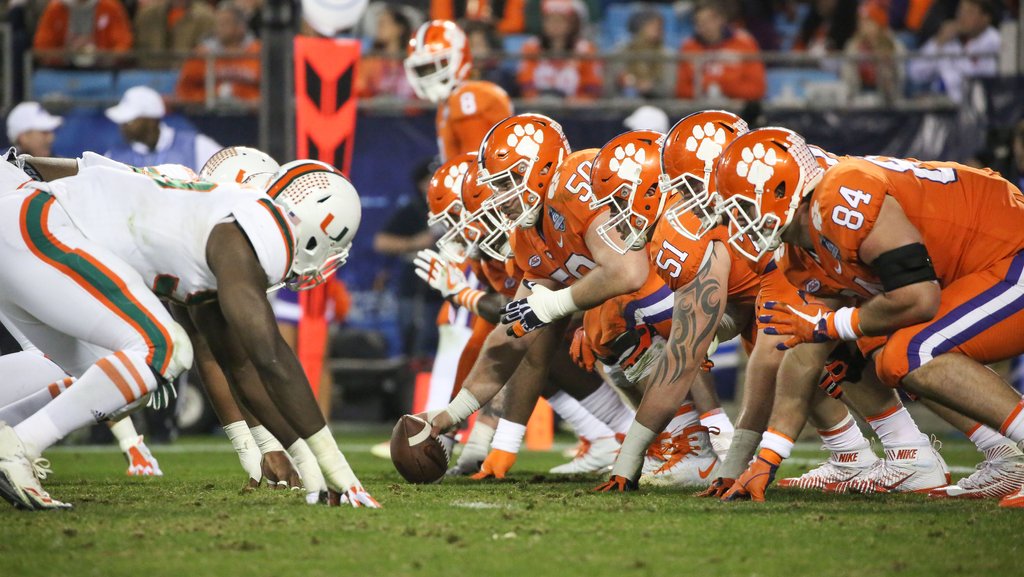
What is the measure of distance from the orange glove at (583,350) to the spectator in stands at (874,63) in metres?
5.41

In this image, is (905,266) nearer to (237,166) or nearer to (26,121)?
(237,166)

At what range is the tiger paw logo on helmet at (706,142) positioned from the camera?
17.9ft

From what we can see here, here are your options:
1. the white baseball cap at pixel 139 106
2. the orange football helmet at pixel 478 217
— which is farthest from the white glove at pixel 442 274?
the white baseball cap at pixel 139 106

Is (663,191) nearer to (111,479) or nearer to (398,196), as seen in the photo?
(111,479)

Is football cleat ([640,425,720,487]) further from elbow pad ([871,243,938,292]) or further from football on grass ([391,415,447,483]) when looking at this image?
elbow pad ([871,243,938,292])

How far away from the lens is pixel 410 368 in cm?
1052

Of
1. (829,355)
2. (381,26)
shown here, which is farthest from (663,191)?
(381,26)

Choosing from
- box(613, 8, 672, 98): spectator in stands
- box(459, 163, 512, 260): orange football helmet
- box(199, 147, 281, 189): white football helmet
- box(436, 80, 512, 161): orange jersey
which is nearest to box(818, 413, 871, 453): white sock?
box(459, 163, 512, 260): orange football helmet

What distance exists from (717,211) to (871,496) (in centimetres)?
143

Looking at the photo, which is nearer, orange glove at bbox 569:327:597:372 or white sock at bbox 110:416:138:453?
orange glove at bbox 569:327:597:372

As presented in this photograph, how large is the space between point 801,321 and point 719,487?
2.71 ft

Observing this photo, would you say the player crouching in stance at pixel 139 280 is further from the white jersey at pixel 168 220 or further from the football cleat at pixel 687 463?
the football cleat at pixel 687 463

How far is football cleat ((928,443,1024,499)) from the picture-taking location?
5.29 meters

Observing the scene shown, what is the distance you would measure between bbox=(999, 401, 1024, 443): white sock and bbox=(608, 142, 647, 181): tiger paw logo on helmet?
71.3 inches
